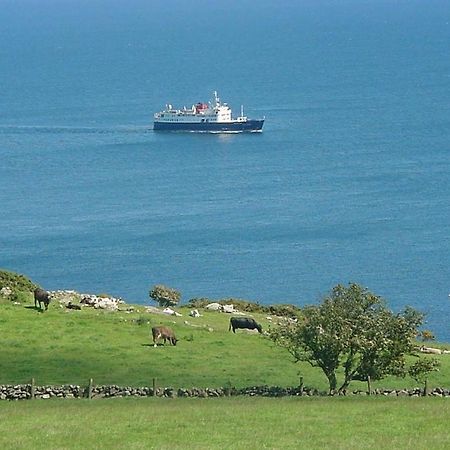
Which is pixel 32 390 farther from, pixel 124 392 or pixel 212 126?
pixel 212 126

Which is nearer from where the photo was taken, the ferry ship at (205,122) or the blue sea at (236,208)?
the blue sea at (236,208)

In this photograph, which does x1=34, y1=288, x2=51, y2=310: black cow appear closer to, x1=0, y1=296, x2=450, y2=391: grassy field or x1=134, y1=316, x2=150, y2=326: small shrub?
x1=0, y1=296, x2=450, y2=391: grassy field

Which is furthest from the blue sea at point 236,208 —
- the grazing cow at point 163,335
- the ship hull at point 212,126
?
the grazing cow at point 163,335

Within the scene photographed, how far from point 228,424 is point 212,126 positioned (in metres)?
153

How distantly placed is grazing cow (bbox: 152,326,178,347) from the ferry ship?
134129 mm

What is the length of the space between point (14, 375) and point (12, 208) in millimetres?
90607

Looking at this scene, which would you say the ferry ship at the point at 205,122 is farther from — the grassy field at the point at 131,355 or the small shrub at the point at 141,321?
the grassy field at the point at 131,355

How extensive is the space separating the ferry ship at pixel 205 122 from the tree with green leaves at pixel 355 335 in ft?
460

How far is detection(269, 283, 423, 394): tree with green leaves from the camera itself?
42.0 metres

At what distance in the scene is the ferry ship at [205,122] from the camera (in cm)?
18388

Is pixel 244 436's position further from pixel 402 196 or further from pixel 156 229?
pixel 402 196

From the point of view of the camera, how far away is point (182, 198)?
136000 millimetres

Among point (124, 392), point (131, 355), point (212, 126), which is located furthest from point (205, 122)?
point (124, 392)

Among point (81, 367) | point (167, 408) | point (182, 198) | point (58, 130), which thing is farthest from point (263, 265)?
point (58, 130)
